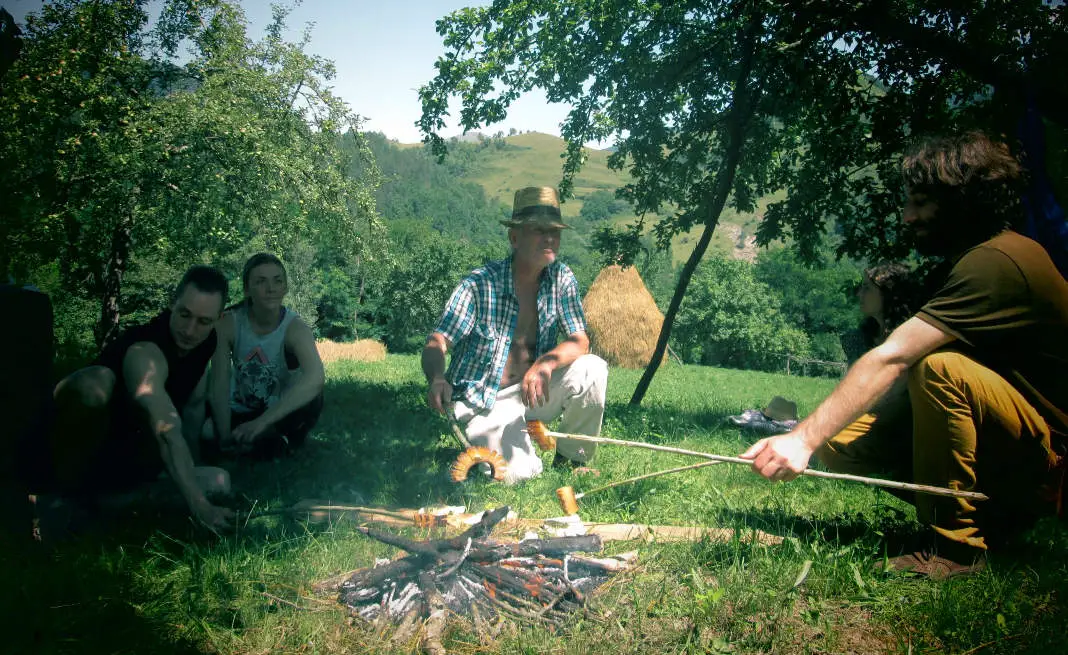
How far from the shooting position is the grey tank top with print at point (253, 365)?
421 centimetres

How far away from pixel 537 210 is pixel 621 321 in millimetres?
19665

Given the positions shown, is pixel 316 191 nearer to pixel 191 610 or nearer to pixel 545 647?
pixel 191 610

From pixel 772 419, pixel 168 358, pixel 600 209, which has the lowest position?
pixel 772 419

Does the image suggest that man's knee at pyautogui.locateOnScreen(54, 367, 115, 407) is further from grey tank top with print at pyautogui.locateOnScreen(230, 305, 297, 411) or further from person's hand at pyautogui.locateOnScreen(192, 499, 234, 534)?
grey tank top with print at pyautogui.locateOnScreen(230, 305, 297, 411)

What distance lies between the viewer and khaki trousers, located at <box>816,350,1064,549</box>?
92.7 inches

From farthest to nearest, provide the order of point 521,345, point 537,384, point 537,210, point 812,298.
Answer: point 812,298
point 521,345
point 537,210
point 537,384

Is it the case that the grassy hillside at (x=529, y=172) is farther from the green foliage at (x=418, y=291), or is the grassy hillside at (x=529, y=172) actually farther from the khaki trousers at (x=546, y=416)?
the khaki trousers at (x=546, y=416)

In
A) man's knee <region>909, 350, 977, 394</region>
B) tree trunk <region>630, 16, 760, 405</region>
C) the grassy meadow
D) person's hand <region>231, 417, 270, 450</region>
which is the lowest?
person's hand <region>231, 417, 270, 450</region>

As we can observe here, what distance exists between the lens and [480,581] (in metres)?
2.35

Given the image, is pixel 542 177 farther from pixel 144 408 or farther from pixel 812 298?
pixel 144 408

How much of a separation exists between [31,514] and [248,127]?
252 inches

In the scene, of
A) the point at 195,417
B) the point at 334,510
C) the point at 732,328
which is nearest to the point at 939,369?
the point at 334,510

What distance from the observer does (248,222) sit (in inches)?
332

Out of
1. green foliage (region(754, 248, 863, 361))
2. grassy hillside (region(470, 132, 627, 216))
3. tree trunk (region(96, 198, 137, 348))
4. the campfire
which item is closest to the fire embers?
the campfire
